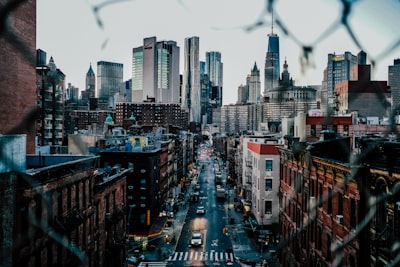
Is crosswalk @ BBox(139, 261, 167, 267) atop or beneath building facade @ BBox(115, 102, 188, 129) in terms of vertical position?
beneath

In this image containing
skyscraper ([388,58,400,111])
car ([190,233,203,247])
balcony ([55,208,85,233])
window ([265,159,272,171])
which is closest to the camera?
skyscraper ([388,58,400,111])

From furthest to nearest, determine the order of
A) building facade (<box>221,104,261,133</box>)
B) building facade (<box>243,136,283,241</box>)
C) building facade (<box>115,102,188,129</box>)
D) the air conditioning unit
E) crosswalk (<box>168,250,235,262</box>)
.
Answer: building facade (<box>221,104,261,133</box>), building facade (<box>115,102,188,129</box>), building facade (<box>243,136,283,241</box>), crosswalk (<box>168,250,235,262</box>), the air conditioning unit

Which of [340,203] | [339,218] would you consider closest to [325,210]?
[340,203]

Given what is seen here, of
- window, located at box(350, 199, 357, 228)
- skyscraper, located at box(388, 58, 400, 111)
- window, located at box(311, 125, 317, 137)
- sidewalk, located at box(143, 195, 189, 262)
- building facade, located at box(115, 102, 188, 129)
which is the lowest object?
sidewalk, located at box(143, 195, 189, 262)

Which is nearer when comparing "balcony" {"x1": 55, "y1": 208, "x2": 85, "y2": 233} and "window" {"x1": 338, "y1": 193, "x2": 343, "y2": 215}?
"balcony" {"x1": 55, "y1": 208, "x2": 85, "y2": 233}

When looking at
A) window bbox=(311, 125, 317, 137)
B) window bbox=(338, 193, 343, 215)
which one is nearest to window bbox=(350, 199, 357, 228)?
window bbox=(338, 193, 343, 215)

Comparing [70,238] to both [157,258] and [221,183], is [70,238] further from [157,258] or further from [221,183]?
[221,183]

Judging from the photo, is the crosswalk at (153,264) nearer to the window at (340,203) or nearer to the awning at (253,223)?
the awning at (253,223)

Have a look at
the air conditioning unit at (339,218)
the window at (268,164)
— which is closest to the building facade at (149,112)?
the window at (268,164)

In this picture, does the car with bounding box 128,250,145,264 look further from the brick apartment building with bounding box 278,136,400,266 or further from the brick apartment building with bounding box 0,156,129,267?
the brick apartment building with bounding box 278,136,400,266
